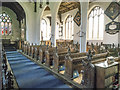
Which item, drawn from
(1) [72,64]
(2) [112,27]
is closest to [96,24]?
(2) [112,27]

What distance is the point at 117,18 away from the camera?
22.9ft

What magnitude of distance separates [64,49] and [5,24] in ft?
39.1

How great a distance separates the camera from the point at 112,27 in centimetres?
734

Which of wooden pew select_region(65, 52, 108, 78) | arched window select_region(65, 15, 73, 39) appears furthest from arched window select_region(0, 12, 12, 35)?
wooden pew select_region(65, 52, 108, 78)

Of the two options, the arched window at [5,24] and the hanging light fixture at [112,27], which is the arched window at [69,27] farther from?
the arched window at [5,24]

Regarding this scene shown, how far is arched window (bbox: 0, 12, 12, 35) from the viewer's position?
1352 cm

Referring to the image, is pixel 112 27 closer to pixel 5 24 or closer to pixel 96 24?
pixel 96 24

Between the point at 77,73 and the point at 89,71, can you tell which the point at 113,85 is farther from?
the point at 77,73

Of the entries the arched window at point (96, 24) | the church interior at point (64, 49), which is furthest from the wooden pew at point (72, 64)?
the arched window at point (96, 24)

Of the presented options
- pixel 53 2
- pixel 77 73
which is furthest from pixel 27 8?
pixel 77 73

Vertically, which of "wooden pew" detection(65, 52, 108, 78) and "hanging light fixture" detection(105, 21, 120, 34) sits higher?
"hanging light fixture" detection(105, 21, 120, 34)

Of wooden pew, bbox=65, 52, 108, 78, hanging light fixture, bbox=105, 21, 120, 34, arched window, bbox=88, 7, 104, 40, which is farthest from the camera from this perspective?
arched window, bbox=88, 7, 104, 40

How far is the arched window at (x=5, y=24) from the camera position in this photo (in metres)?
13.5

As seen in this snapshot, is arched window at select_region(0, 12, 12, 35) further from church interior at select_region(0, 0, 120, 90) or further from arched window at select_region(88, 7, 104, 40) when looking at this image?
arched window at select_region(88, 7, 104, 40)
